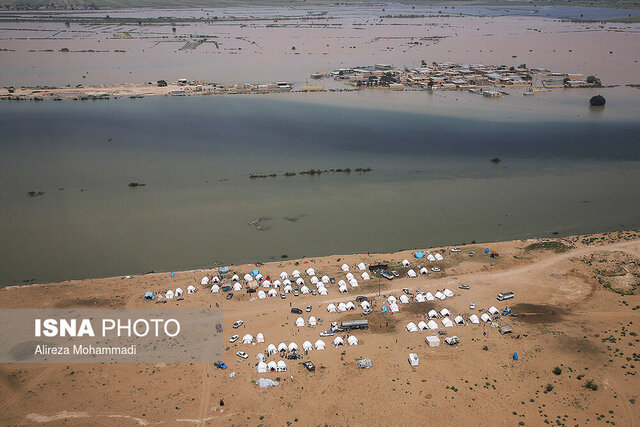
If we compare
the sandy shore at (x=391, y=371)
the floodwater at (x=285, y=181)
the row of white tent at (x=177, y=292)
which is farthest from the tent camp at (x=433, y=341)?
the row of white tent at (x=177, y=292)

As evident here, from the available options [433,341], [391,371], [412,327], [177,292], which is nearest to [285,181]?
[177,292]

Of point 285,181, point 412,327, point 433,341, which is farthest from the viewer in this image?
point 285,181

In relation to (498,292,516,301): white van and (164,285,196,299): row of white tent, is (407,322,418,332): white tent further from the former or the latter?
(164,285,196,299): row of white tent

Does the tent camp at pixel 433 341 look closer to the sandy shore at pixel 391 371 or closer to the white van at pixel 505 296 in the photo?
the sandy shore at pixel 391 371

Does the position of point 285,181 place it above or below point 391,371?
above

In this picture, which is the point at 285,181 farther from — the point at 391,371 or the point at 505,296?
the point at 391,371
